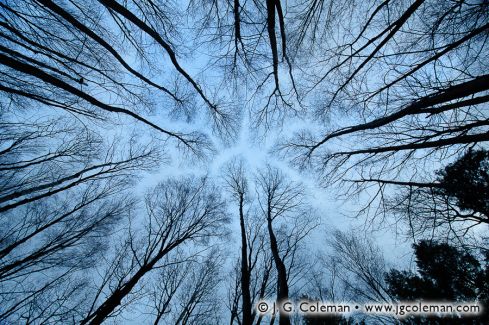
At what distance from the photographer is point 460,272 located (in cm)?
806

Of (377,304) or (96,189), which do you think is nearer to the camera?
(96,189)

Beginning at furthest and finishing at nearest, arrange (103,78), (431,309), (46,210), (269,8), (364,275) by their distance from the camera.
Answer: (364,275)
(431,309)
(46,210)
(103,78)
(269,8)

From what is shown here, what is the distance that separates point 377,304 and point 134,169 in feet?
46.5

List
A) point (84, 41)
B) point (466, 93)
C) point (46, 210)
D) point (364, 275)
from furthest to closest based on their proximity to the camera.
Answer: point (364, 275)
point (46, 210)
point (84, 41)
point (466, 93)

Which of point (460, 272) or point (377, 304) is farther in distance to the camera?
point (377, 304)

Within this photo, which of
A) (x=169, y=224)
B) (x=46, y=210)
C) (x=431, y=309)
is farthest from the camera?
(x=431, y=309)

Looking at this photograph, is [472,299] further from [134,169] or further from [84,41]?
[84,41]

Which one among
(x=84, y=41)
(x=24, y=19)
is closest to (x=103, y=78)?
(x=84, y=41)

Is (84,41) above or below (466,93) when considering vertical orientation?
above

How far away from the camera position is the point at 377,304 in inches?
376

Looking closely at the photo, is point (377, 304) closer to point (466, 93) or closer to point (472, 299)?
point (472, 299)

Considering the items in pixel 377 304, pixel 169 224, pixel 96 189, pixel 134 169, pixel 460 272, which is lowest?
pixel 377 304

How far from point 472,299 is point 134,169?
16121 millimetres

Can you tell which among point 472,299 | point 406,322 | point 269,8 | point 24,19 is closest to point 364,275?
point 406,322
